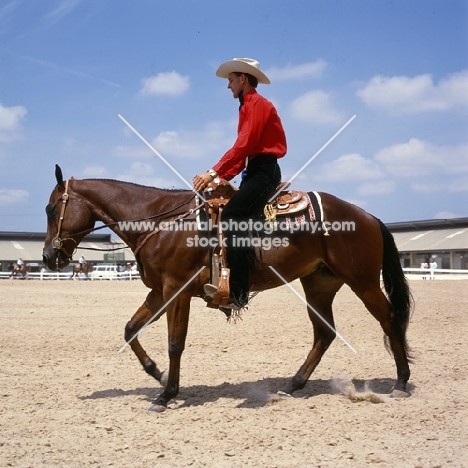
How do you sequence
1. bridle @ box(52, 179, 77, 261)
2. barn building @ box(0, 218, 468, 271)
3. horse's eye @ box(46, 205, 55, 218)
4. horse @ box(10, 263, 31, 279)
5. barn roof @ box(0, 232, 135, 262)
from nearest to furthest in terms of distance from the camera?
bridle @ box(52, 179, 77, 261) → horse's eye @ box(46, 205, 55, 218) → horse @ box(10, 263, 31, 279) → barn building @ box(0, 218, 468, 271) → barn roof @ box(0, 232, 135, 262)

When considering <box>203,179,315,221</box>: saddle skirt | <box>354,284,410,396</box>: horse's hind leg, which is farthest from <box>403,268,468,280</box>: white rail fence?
<box>203,179,315,221</box>: saddle skirt

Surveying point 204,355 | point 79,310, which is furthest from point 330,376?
point 79,310

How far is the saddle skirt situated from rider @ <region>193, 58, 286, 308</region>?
11 centimetres

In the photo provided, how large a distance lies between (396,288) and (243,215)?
2175 millimetres

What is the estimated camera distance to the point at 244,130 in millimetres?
6254

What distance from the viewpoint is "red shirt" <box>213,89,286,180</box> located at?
20.4 feet

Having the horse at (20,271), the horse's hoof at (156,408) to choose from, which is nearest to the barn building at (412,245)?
the horse at (20,271)

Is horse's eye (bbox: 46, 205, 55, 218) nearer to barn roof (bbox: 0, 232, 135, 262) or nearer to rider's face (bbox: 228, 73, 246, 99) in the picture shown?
rider's face (bbox: 228, 73, 246, 99)

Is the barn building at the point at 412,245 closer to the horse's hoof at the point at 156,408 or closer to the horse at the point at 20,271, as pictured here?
the horse at the point at 20,271

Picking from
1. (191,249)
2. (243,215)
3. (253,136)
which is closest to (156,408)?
(191,249)

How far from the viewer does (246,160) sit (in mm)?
6656

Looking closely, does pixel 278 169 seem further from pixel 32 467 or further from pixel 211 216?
pixel 32 467

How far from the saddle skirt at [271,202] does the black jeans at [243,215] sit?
16cm

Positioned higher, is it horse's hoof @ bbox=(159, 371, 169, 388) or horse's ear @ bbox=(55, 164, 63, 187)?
horse's ear @ bbox=(55, 164, 63, 187)
